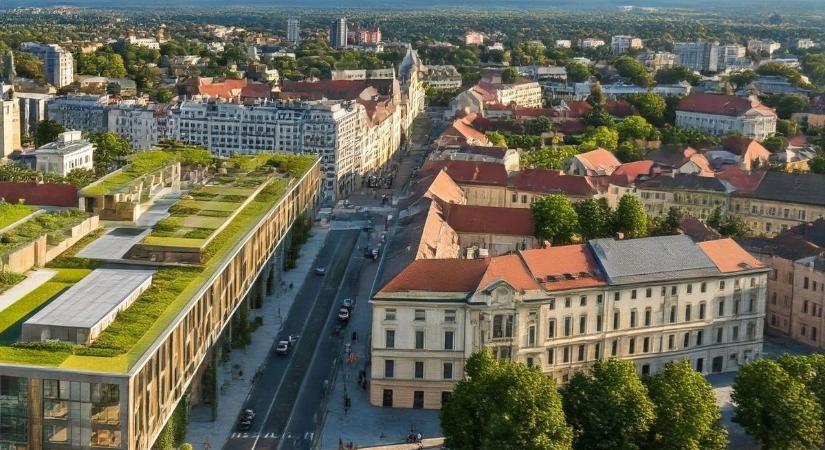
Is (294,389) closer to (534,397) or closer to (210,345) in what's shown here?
(210,345)

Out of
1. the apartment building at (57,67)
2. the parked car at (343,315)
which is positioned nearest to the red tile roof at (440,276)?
the parked car at (343,315)

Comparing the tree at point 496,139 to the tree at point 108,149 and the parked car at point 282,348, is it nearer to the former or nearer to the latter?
the tree at point 108,149

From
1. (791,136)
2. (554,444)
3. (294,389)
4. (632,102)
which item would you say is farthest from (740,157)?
(554,444)

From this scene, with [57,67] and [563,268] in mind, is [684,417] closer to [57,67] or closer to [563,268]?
[563,268]

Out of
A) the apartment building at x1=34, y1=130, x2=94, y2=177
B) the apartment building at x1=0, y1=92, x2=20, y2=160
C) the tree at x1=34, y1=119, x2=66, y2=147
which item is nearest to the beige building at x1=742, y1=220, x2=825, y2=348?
the apartment building at x1=34, y1=130, x2=94, y2=177

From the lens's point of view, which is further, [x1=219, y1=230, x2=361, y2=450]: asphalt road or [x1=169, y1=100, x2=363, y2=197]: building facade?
[x1=169, y1=100, x2=363, y2=197]: building facade

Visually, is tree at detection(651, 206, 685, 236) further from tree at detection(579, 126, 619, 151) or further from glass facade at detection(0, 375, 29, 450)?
glass facade at detection(0, 375, 29, 450)
